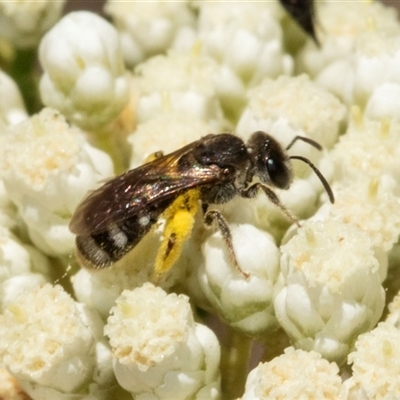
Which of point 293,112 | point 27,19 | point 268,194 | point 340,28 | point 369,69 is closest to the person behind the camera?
point 268,194

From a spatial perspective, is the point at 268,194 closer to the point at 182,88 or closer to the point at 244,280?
the point at 244,280

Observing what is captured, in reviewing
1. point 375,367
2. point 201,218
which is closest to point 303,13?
point 201,218

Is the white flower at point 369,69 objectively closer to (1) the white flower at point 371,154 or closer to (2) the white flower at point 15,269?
(1) the white flower at point 371,154

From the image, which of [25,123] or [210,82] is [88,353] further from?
[210,82]

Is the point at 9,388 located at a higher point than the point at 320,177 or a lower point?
lower

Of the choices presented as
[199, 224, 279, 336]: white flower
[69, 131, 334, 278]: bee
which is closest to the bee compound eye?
[69, 131, 334, 278]: bee

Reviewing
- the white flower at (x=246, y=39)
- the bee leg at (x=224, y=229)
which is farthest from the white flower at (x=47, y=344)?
the white flower at (x=246, y=39)

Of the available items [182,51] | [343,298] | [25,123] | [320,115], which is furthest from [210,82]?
[343,298]

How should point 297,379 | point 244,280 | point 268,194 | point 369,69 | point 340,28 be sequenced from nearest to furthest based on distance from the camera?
point 297,379, point 244,280, point 268,194, point 369,69, point 340,28
